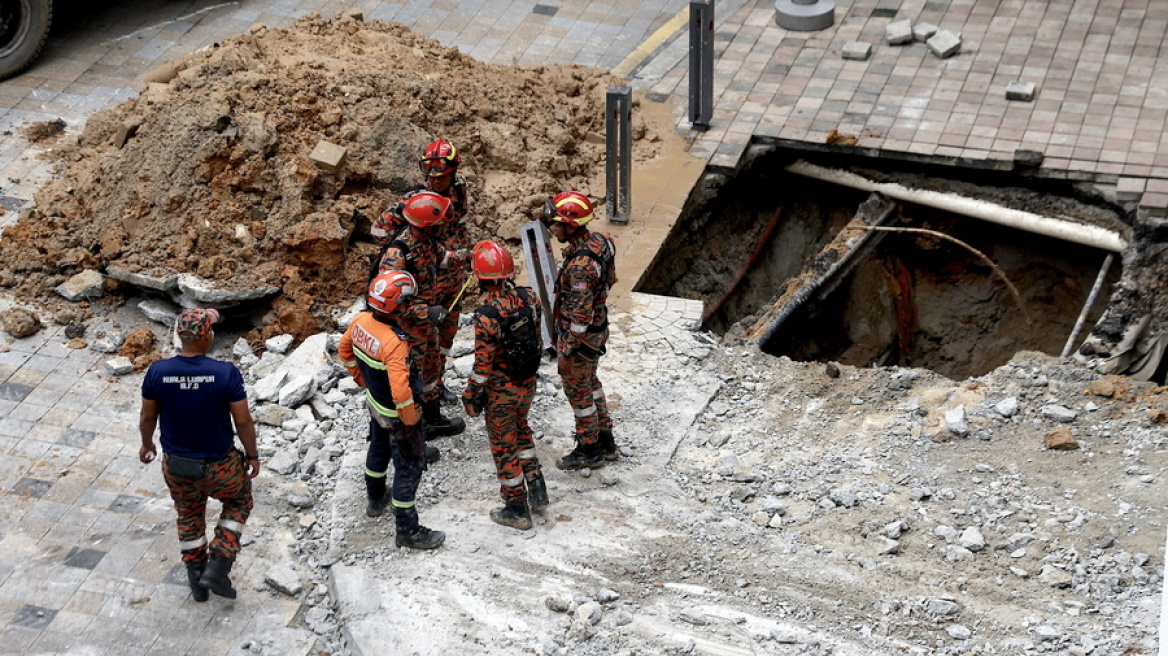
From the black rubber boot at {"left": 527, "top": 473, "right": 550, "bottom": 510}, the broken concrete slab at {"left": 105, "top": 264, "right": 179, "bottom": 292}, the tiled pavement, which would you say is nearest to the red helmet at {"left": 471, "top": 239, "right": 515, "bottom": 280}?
the black rubber boot at {"left": 527, "top": 473, "right": 550, "bottom": 510}

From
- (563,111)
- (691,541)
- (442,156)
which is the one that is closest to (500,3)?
(563,111)

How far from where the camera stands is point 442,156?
761 cm

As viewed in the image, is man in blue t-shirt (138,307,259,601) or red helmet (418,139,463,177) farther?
red helmet (418,139,463,177)

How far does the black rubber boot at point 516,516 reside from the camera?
705cm

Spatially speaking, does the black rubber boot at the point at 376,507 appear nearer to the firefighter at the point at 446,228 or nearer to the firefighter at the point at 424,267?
the firefighter at the point at 424,267

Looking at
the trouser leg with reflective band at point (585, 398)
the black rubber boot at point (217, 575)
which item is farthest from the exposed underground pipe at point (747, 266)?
the black rubber boot at point (217, 575)

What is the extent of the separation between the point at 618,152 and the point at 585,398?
132 inches

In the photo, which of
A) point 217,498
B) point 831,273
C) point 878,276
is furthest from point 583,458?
point 878,276

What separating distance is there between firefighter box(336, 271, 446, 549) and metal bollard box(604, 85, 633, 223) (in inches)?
136

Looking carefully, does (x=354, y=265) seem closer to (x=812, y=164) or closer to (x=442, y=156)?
(x=442, y=156)

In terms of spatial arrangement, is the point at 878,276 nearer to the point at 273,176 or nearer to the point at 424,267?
the point at 424,267

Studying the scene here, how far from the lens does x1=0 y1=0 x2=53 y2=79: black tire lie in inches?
463

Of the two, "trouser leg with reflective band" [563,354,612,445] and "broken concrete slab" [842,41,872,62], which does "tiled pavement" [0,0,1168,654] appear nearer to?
"broken concrete slab" [842,41,872,62]

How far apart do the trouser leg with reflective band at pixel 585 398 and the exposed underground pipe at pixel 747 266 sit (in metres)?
2.87
